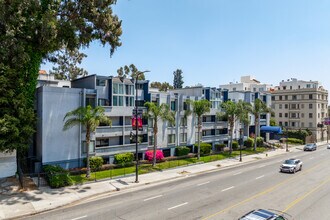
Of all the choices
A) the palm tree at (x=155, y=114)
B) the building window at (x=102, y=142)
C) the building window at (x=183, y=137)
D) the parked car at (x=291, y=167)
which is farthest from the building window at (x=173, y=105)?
the parked car at (x=291, y=167)

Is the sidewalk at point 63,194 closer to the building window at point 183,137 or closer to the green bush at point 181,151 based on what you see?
the green bush at point 181,151

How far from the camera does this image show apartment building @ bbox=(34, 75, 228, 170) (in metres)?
31.0

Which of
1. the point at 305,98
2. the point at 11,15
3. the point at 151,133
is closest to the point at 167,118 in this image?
the point at 151,133

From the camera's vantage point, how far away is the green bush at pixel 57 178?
84.9 feet

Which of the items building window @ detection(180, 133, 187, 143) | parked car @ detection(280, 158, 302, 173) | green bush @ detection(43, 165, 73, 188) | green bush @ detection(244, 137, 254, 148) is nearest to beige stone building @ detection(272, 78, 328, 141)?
green bush @ detection(244, 137, 254, 148)

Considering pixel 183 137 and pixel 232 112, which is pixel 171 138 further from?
pixel 232 112

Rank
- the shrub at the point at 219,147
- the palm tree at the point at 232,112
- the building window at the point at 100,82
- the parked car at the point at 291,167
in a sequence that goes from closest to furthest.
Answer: the parked car at the point at 291,167
the building window at the point at 100,82
the palm tree at the point at 232,112
the shrub at the point at 219,147

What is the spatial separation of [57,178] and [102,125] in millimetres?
10936

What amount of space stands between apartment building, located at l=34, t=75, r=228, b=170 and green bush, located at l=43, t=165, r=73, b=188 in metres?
3.31

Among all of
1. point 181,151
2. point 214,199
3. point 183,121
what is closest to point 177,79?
point 183,121

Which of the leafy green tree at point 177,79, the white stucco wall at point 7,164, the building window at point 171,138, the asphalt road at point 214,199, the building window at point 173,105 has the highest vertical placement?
the leafy green tree at point 177,79

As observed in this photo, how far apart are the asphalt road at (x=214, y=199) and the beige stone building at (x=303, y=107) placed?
193ft

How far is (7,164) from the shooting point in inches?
1110

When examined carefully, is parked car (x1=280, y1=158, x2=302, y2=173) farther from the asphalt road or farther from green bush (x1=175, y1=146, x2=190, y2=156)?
green bush (x1=175, y1=146, x2=190, y2=156)
